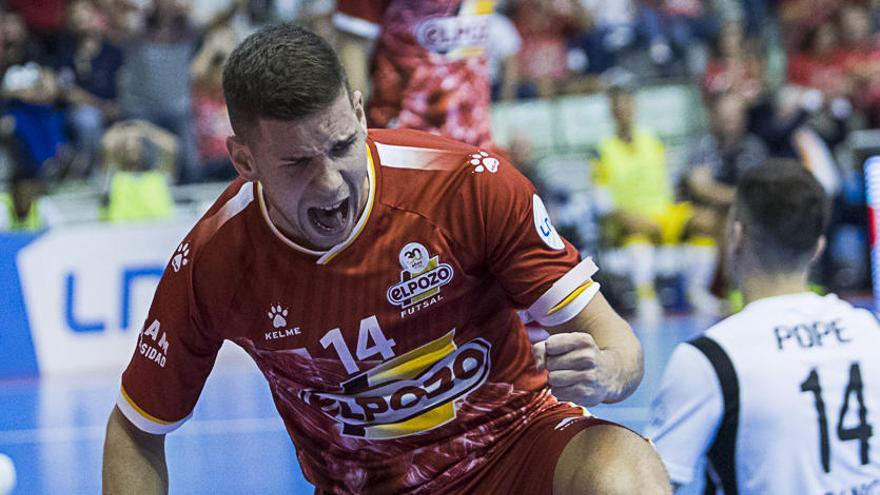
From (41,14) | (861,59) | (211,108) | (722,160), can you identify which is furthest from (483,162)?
(41,14)

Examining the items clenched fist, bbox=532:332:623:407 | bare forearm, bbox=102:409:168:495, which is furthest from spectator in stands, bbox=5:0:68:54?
clenched fist, bbox=532:332:623:407

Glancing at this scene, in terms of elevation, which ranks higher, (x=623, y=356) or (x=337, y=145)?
(x=337, y=145)

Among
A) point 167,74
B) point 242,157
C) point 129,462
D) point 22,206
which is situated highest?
point 242,157

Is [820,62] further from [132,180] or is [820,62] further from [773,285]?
[773,285]

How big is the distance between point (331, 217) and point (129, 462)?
0.78 m

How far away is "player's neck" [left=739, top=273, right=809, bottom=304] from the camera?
2945 mm

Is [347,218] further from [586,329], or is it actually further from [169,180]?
[169,180]

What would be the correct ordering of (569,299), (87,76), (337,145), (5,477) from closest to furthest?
(337,145), (569,299), (5,477), (87,76)

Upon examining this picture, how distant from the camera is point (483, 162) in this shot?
286 cm

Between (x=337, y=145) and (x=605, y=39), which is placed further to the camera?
(x=605, y=39)

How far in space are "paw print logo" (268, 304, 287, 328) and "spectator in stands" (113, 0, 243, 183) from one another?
851 centimetres

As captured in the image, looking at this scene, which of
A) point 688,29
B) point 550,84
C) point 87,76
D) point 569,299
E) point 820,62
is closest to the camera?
point 569,299

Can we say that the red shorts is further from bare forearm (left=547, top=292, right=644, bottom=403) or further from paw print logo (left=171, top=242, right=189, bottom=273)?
paw print logo (left=171, top=242, right=189, bottom=273)

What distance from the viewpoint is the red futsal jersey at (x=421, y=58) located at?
464cm
